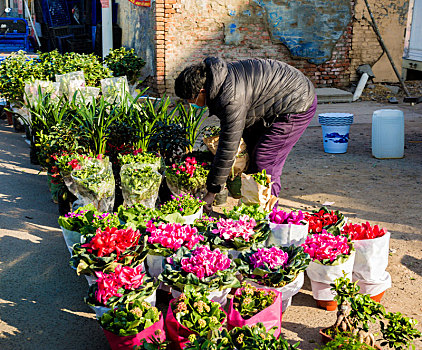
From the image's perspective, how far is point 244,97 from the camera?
3990 millimetres

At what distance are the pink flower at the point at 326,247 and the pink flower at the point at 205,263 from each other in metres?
0.64

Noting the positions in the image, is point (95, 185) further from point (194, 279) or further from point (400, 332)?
point (400, 332)

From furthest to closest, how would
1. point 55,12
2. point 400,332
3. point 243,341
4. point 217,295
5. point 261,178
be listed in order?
point 55,12
point 261,178
point 217,295
point 400,332
point 243,341

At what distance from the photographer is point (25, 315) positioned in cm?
348

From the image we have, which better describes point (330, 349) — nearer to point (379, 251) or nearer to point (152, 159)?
point (379, 251)

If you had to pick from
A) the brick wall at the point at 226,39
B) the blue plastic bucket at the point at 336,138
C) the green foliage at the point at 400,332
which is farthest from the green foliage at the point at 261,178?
the brick wall at the point at 226,39

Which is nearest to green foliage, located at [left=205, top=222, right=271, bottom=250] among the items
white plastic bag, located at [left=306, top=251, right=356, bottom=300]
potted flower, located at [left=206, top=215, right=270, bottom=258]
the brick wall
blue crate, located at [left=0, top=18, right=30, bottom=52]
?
potted flower, located at [left=206, top=215, right=270, bottom=258]

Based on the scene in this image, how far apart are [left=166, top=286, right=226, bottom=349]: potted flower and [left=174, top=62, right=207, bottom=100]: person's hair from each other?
1.57 m

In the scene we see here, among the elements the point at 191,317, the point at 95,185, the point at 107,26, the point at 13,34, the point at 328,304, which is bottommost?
the point at 328,304

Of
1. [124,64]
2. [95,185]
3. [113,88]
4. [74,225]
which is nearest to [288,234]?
[74,225]

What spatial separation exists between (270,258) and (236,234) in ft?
1.23

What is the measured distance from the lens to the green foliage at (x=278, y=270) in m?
3.19

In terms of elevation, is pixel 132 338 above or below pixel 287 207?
above

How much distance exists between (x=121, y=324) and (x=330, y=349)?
1110 millimetres
